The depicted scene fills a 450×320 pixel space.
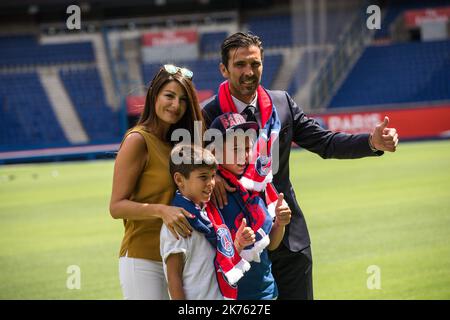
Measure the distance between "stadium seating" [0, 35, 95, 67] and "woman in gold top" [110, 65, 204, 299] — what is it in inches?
1273

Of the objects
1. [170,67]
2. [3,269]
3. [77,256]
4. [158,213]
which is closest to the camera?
[158,213]

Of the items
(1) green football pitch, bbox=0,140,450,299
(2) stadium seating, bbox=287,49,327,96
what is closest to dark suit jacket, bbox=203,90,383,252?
(1) green football pitch, bbox=0,140,450,299

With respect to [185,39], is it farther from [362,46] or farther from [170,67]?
[170,67]

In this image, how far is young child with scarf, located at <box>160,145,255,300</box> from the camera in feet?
12.0

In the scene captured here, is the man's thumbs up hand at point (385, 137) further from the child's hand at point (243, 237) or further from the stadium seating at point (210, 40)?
the stadium seating at point (210, 40)

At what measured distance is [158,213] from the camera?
3697mm

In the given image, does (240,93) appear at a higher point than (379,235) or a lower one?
higher

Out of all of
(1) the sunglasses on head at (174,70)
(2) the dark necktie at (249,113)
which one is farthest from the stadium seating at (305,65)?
(1) the sunglasses on head at (174,70)

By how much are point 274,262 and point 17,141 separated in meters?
28.1

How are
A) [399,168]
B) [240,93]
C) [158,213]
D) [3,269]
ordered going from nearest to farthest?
[158,213] < [240,93] < [3,269] < [399,168]

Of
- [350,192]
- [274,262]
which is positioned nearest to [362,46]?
[350,192]

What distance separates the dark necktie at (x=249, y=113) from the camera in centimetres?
421
